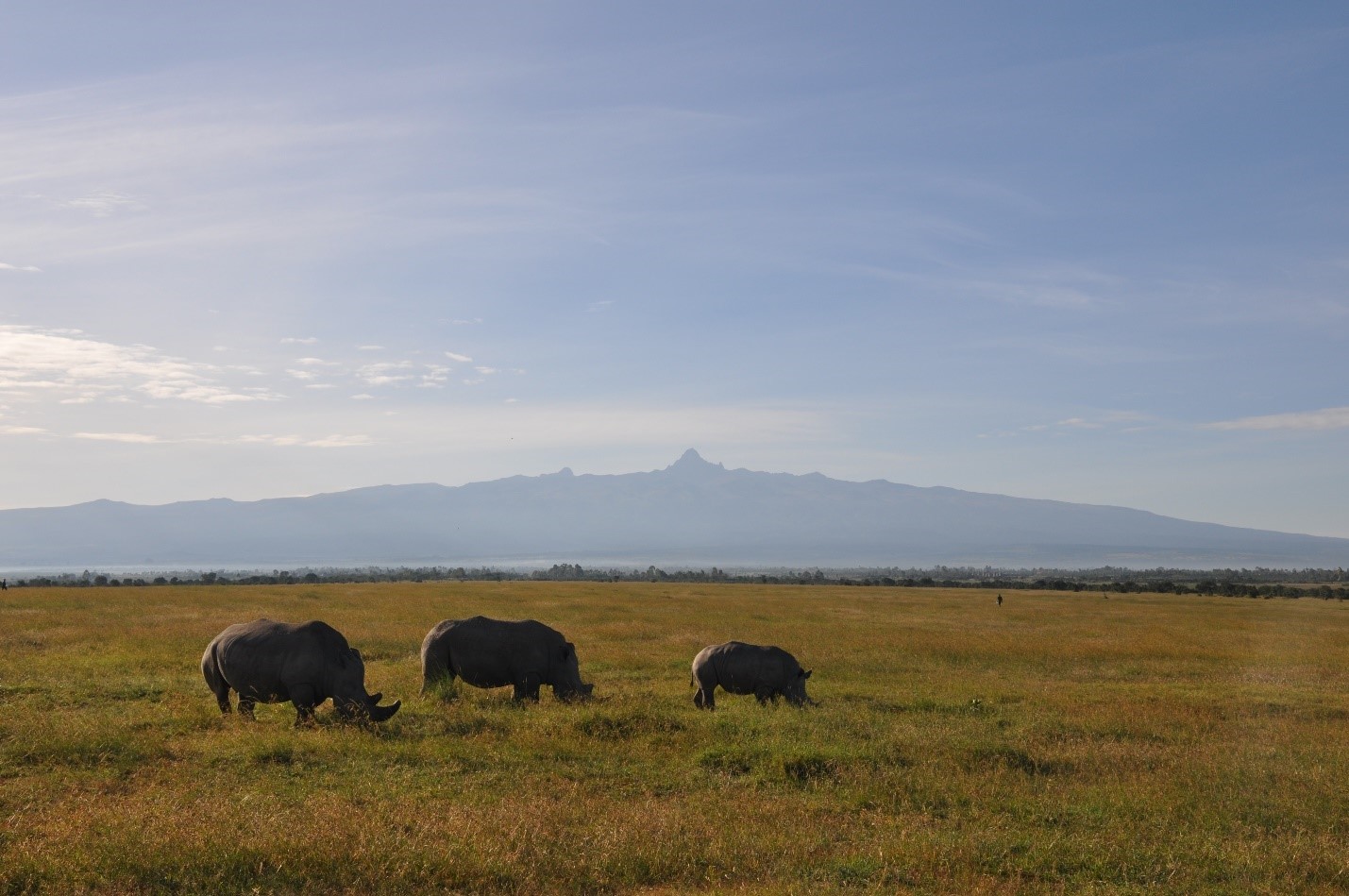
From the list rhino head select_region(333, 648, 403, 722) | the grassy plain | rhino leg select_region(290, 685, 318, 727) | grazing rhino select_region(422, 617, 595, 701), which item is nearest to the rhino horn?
rhino head select_region(333, 648, 403, 722)

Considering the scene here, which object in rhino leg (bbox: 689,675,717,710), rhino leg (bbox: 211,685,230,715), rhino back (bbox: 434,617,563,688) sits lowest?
rhino leg (bbox: 689,675,717,710)

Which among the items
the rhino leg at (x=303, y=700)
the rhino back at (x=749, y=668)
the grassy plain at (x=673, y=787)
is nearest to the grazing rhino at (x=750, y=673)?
the rhino back at (x=749, y=668)

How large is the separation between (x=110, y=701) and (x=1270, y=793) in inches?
740

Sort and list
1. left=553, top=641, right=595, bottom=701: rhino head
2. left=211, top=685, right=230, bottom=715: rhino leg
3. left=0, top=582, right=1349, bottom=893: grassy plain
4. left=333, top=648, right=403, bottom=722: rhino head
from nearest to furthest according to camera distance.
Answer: left=0, top=582, right=1349, bottom=893: grassy plain, left=333, top=648, right=403, bottom=722: rhino head, left=211, top=685, right=230, bottom=715: rhino leg, left=553, top=641, right=595, bottom=701: rhino head

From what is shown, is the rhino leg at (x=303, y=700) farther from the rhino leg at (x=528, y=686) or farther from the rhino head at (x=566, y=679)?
the rhino head at (x=566, y=679)

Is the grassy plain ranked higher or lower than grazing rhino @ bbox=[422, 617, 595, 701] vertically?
lower

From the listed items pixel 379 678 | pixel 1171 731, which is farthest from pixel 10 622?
pixel 1171 731

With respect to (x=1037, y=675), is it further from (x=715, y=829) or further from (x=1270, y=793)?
(x=715, y=829)

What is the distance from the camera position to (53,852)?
333 inches

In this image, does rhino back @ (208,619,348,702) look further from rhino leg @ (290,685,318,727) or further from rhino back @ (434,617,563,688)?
rhino back @ (434,617,563,688)

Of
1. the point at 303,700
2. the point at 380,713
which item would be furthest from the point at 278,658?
the point at 380,713

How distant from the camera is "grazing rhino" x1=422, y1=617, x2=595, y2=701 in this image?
728 inches

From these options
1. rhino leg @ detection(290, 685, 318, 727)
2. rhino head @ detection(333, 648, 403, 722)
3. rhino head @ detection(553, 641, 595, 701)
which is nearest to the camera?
rhino head @ detection(333, 648, 403, 722)

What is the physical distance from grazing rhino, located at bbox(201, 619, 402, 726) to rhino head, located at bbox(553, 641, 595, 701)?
13.1 ft
